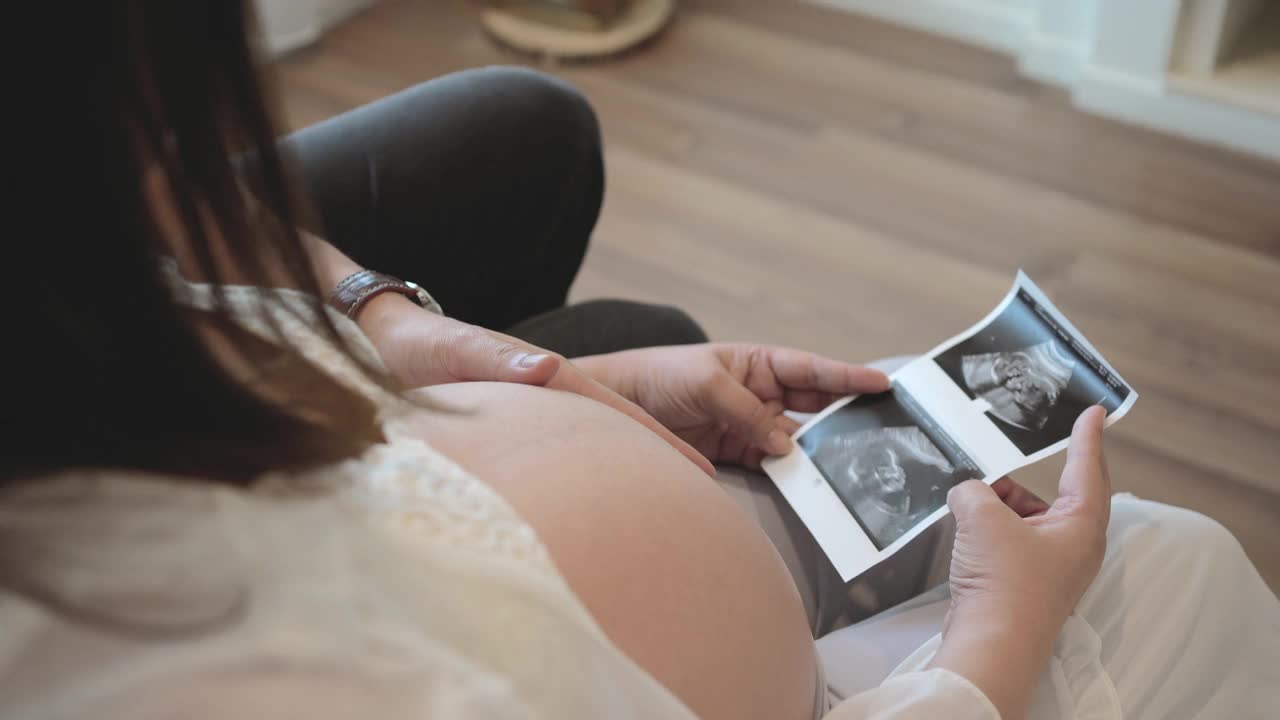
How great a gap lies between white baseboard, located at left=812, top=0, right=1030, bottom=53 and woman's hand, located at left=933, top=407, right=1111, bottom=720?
160 centimetres

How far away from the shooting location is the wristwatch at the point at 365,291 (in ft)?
3.05

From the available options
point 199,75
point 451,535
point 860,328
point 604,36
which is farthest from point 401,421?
point 604,36

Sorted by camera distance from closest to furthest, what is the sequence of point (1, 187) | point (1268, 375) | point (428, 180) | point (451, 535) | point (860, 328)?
point (1, 187)
point (451, 535)
point (428, 180)
point (1268, 375)
point (860, 328)

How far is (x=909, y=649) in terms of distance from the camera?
0.84 meters

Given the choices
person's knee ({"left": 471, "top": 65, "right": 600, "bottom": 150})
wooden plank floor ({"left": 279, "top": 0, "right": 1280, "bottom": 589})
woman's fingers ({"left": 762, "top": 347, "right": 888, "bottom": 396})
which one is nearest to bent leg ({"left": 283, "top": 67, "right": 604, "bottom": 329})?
person's knee ({"left": 471, "top": 65, "right": 600, "bottom": 150})

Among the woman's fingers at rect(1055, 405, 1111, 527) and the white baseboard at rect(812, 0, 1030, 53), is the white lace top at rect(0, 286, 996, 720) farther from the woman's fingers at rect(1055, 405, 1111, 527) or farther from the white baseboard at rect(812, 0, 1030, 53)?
the white baseboard at rect(812, 0, 1030, 53)

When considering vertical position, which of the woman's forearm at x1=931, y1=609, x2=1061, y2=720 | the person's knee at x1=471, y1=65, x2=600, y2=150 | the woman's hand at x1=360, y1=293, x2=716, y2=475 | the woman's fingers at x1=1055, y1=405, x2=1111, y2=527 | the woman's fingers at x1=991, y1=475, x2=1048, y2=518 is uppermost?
the person's knee at x1=471, y1=65, x2=600, y2=150

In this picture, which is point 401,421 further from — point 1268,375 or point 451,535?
point 1268,375

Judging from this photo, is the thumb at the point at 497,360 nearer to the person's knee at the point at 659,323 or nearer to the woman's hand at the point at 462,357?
the woman's hand at the point at 462,357

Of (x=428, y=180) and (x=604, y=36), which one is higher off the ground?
(x=428, y=180)

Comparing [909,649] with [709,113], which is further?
[709,113]

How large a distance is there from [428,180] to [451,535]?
522 mm

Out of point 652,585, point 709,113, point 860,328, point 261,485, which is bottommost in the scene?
point 860,328

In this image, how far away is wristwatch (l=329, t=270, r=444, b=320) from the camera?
930 millimetres
